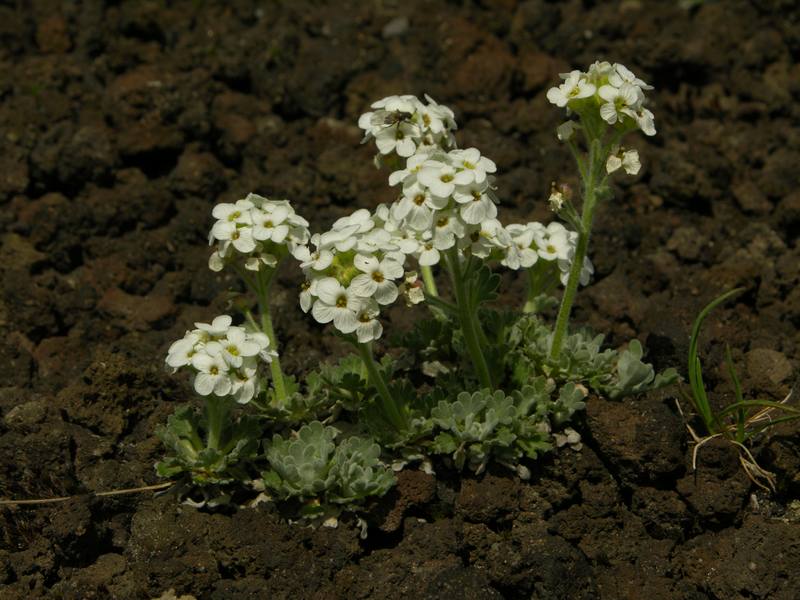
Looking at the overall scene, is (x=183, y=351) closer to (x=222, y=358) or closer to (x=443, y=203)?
(x=222, y=358)

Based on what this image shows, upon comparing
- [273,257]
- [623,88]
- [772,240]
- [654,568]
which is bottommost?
[654,568]

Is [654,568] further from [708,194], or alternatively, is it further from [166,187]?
[166,187]

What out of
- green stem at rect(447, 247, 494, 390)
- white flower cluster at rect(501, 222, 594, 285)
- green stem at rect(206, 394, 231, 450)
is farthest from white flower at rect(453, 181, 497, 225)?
green stem at rect(206, 394, 231, 450)

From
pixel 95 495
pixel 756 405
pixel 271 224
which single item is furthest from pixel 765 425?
pixel 95 495

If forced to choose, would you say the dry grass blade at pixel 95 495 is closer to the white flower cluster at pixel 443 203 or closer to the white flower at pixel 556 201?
the white flower cluster at pixel 443 203

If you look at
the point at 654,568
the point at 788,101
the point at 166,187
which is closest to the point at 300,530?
the point at 654,568

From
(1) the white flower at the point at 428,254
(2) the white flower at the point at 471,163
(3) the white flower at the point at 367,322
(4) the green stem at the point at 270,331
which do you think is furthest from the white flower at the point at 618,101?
(4) the green stem at the point at 270,331
